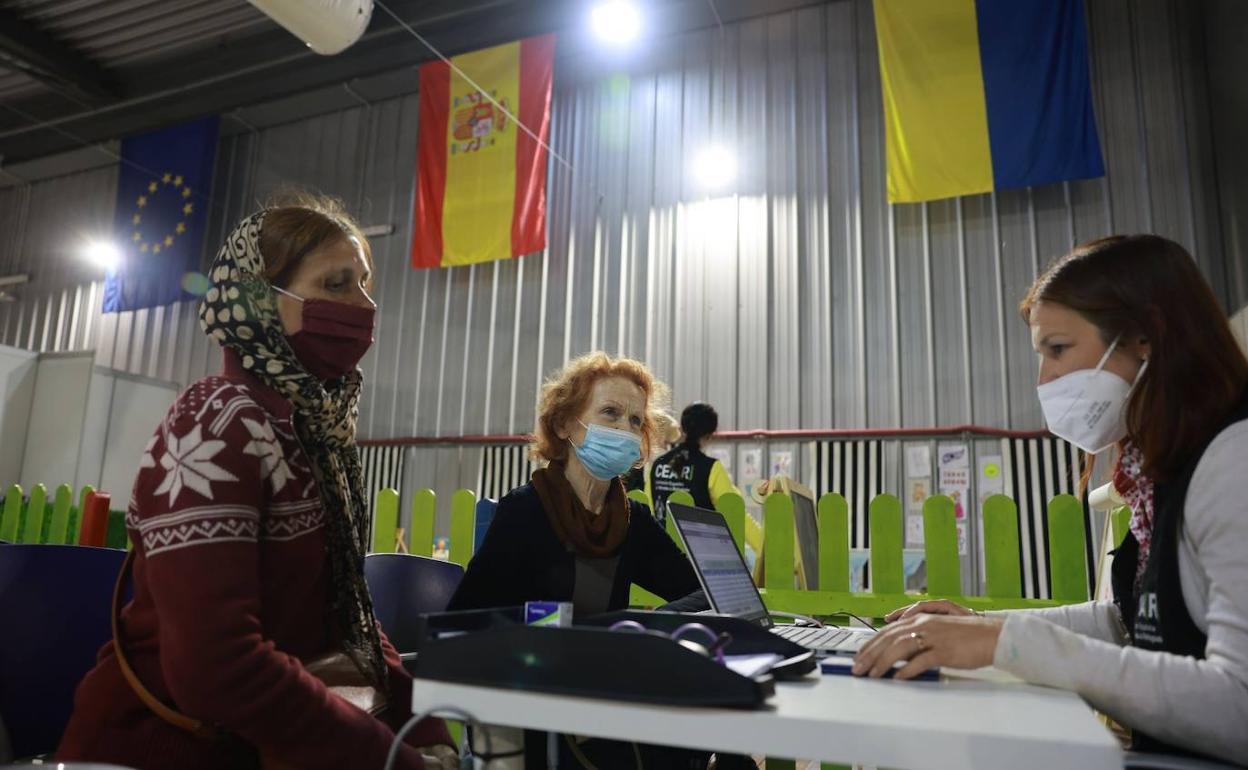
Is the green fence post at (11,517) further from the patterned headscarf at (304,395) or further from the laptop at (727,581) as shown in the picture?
the laptop at (727,581)

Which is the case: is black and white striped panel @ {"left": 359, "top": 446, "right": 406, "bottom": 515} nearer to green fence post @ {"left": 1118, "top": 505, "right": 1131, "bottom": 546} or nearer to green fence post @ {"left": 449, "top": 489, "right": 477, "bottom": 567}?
green fence post @ {"left": 449, "top": 489, "right": 477, "bottom": 567}

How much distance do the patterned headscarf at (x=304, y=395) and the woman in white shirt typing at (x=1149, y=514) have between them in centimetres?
91

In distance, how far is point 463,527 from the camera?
4.00 m

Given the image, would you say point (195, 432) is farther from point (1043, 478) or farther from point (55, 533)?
point (1043, 478)

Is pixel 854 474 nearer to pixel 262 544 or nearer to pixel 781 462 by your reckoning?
pixel 781 462

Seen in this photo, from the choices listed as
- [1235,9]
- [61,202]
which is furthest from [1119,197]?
[61,202]

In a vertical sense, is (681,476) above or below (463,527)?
above

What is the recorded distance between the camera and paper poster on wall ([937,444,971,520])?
6.73 meters

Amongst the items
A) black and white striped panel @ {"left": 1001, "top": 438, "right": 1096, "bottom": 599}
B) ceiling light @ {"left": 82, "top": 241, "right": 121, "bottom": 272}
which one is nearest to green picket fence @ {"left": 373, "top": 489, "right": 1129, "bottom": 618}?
black and white striped panel @ {"left": 1001, "top": 438, "right": 1096, "bottom": 599}

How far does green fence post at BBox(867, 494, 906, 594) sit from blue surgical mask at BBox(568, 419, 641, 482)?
55.6 inches

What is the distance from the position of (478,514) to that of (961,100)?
5268 mm

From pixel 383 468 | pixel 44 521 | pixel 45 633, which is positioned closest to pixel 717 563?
pixel 45 633

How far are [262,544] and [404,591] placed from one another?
2.98 ft

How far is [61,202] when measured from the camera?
12312 millimetres
